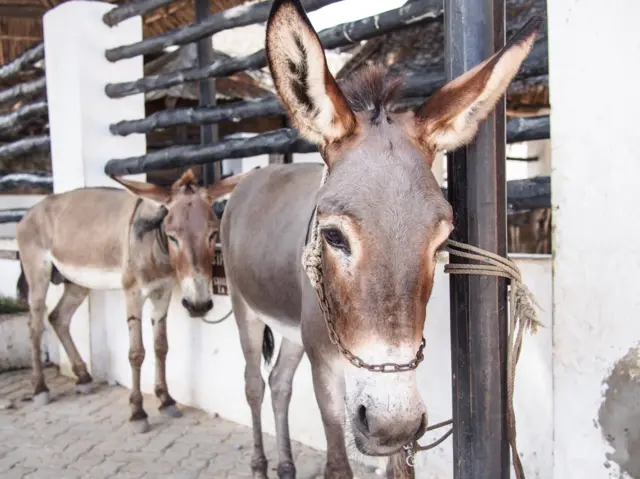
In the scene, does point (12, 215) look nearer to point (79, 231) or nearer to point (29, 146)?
point (29, 146)

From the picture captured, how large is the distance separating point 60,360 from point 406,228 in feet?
18.6

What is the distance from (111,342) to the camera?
18.9 ft

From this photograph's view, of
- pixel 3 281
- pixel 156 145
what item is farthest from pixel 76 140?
pixel 156 145

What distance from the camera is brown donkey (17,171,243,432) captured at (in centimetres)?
409

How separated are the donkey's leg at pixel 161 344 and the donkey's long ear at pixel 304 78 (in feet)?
10.8

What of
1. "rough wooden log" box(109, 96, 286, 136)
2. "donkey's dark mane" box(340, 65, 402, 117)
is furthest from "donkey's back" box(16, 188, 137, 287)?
"donkey's dark mane" box(340, 65, 402, 117)

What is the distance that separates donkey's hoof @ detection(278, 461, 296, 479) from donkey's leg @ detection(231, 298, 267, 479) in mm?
137

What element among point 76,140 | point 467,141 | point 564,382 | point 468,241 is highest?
point 76,140

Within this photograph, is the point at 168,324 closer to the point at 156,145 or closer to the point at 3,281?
the point at 3,281

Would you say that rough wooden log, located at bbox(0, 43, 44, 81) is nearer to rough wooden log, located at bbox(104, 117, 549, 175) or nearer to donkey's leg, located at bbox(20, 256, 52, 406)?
rough wooden log, located at bbox(104, 117, 549, 175)

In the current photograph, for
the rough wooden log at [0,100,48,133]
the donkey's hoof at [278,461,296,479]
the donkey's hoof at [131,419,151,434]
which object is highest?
the rough wooden log at [0,100,48,133]

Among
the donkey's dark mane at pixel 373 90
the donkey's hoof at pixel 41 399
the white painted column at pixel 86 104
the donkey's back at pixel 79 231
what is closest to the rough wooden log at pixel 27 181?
the white painted column at pixel 86 104

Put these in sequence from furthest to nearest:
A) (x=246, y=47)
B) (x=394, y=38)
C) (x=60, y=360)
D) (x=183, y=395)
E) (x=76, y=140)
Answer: (x=246, y=47), (x=394, y=38), (x=60, y=360), (x=76, y=140), (x=183, y=395)

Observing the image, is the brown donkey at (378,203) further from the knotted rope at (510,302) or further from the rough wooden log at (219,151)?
the rough wooden log at (219,151)
